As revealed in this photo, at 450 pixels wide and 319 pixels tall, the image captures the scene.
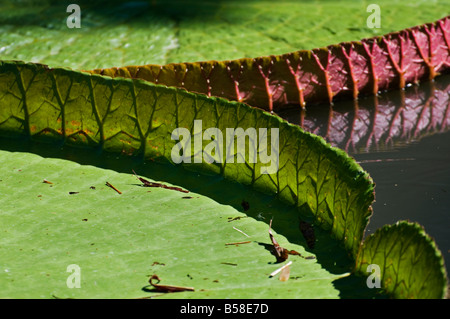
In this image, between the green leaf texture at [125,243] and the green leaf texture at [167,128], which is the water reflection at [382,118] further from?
the green leaf texture at [125,243]

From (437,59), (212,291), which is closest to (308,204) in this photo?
(212,291)

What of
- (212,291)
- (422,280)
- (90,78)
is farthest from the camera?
(90,78)

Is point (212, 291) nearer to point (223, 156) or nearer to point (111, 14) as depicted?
point (223, 156)

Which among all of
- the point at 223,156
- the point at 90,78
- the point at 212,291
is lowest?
the point at 212,291

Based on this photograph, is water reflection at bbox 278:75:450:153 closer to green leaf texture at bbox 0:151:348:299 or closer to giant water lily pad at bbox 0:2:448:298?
giant water lily pad at bbox 0:2:448:298

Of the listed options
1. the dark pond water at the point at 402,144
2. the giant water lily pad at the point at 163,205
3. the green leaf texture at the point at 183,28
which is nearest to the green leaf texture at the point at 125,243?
the giant water lily pad at the point at 163,205

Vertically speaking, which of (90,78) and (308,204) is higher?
(90,78)

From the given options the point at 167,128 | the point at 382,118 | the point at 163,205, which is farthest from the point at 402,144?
the point at 163,205

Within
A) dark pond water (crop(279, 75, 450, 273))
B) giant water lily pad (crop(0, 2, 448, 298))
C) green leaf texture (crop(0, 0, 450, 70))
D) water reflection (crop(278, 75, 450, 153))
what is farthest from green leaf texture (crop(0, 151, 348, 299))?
green leaf texture (crop(0, 0, 450, 70))

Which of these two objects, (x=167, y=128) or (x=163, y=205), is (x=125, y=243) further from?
(x=167, y=128)
